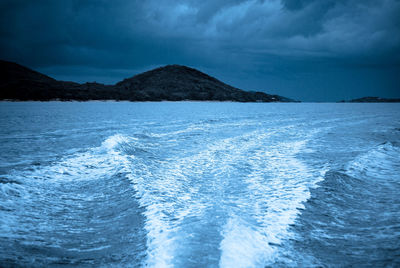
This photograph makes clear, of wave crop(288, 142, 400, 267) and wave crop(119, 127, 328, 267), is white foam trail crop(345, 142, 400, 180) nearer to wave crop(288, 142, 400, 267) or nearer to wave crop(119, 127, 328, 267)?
wave crop(288, 142, 400, 267)

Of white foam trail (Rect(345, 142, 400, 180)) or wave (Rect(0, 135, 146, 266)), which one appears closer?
wave (Rect(0, 135, 146, 266))

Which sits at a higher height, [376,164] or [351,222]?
[376,164]

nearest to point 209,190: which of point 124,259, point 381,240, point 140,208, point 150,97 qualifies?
point 140,208

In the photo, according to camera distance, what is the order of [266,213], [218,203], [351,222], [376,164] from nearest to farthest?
[351,222]
[266,213]
[218,203]
[376,164]

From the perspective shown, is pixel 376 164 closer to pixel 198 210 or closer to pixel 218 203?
pixel 218 203

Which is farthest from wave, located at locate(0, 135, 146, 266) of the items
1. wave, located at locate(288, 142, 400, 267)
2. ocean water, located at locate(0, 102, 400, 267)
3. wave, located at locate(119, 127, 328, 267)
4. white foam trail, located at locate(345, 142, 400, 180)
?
white foam trail, located at locate(345, 142, 400, 180)

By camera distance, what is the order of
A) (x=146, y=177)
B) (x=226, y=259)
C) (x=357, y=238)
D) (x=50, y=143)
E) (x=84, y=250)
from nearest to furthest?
(x=226, y=259) → (x=84, y=250) → (x=357, y=238) → (x=146, y=177) → (x=50, y=143)

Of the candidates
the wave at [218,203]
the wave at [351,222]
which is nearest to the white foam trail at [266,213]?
the wave at [218,203]

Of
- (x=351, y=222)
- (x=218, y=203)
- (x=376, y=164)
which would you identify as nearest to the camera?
(x=351, y=222)

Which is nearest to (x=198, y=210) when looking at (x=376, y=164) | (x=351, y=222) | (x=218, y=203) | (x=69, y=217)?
(x=218, y=203)

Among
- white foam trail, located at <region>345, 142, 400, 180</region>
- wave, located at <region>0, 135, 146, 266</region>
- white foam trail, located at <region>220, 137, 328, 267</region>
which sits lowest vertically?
wave, located at <region>0, 135, 146, 266</region>

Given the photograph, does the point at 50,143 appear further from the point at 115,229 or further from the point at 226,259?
the point at 226,259

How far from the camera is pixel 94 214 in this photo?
215 inches

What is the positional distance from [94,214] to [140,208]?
3.33 feet
